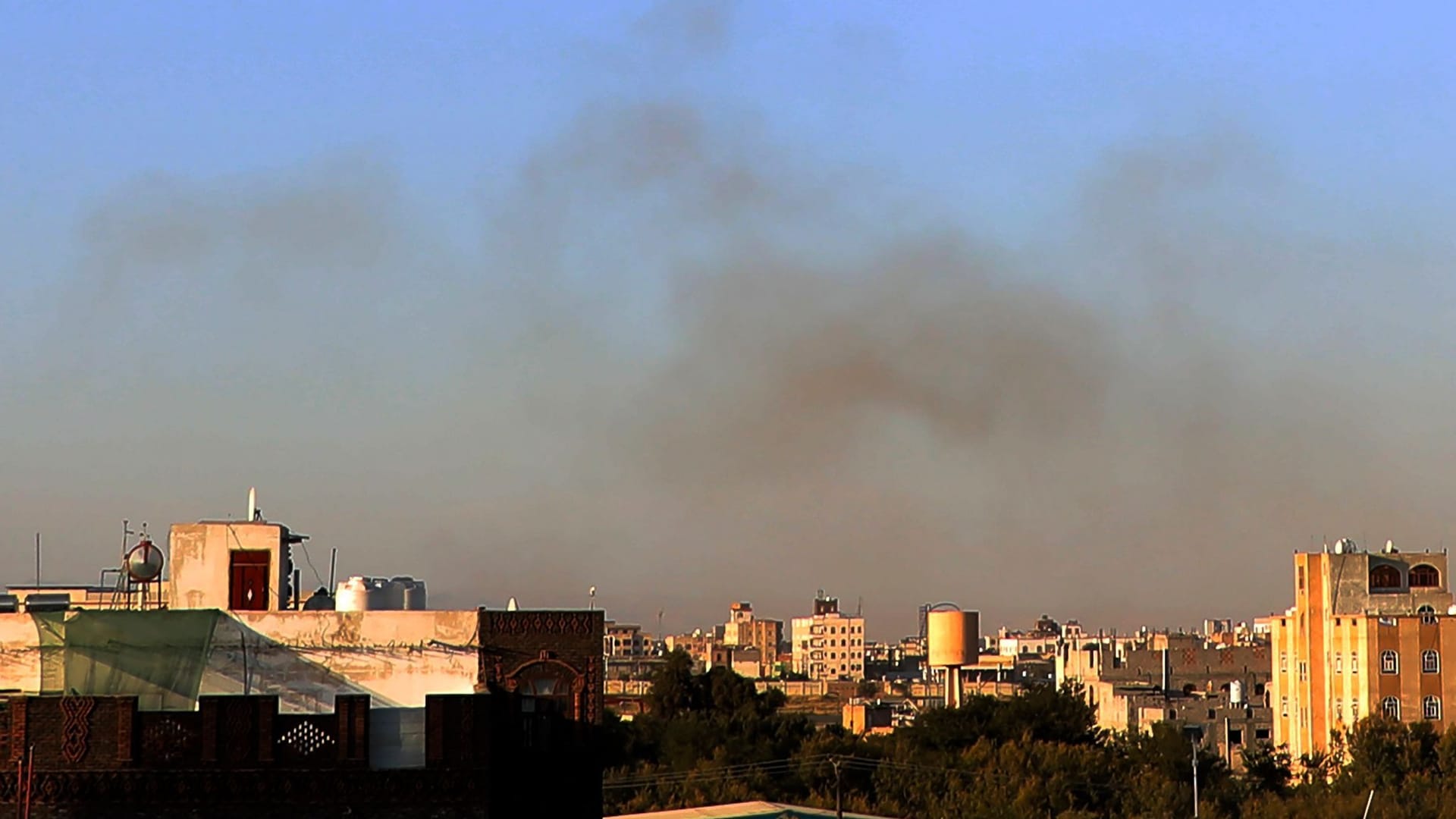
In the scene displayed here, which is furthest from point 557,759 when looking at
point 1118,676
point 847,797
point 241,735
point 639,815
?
point 1118,676

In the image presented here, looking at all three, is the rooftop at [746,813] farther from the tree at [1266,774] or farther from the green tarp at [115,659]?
the green tarp at [115,659]

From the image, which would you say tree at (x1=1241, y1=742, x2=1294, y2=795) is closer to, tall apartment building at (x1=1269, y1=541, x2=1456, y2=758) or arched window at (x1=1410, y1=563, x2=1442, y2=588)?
tall apartment building at (x1=1269, y1=541, x2=1456, y2=758)

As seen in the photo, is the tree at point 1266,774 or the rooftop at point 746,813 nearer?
the rooftop at point 746,813

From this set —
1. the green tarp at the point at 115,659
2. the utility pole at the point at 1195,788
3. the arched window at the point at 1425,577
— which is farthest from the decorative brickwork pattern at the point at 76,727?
the arched window at the point at 1425,577

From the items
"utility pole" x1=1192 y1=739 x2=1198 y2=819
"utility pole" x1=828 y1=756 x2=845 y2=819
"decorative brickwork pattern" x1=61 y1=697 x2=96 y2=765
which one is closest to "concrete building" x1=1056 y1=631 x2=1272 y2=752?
"utility pole" x1=1192 y1=739 x2=1198 y2=819

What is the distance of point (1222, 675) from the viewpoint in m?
184

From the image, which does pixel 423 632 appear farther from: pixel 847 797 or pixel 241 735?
pixel 847 797

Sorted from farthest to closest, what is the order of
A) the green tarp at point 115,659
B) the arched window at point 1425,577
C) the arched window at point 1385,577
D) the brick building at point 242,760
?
the arched window at point 1425,577 < the arched window at point 1385,577 < the green tarp at point 115,659 < the brick building at point 242,760

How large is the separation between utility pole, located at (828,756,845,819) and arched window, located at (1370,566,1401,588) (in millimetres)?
57335

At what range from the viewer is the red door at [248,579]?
178 ft

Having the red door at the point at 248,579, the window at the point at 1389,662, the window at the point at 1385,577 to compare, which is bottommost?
the window at the point at 1389,662

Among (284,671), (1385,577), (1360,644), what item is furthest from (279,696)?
(1385,577)

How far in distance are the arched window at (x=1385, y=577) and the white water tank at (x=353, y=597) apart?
326 ft

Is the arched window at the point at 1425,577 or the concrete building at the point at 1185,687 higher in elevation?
the arched window at the point at 1425,577
